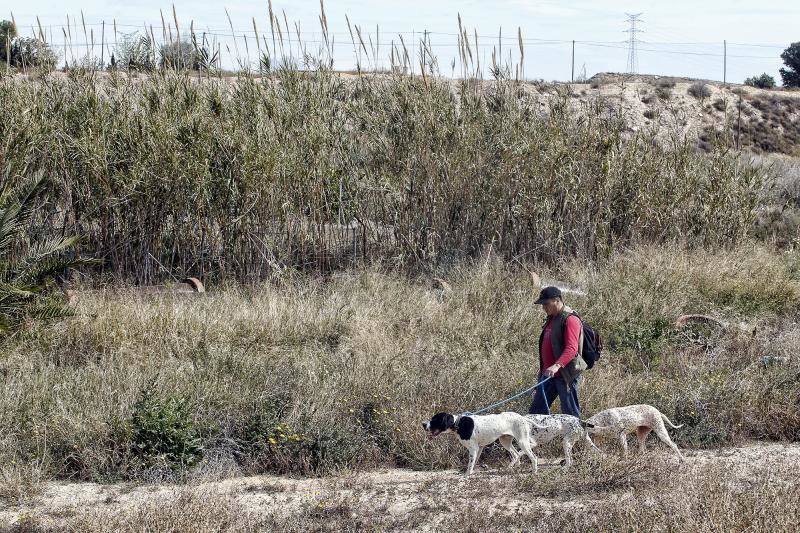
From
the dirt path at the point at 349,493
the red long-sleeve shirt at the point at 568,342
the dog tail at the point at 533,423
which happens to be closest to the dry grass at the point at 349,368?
the dirt path at the point at 349,493

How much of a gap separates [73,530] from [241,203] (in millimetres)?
7215

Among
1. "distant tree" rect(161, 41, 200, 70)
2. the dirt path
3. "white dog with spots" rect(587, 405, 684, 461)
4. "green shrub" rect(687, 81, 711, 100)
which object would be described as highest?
"distant tree" rect(161, 41, 200, 70)

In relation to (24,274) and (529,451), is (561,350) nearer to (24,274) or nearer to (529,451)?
(529,451)

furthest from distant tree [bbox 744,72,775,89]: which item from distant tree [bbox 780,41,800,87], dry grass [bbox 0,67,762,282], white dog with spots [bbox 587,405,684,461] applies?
white dog with spots [bbox 587,405,684,461]

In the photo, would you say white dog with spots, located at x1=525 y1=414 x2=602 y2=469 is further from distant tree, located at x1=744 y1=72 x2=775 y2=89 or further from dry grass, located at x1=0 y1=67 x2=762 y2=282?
distant tree, located at x1=744 y1=72 x2=775 y2=89

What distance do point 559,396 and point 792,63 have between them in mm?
52911

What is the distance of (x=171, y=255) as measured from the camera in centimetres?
1262

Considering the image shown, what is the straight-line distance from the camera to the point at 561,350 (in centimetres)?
730

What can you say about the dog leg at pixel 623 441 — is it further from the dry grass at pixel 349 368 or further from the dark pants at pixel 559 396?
the dry grass at pixel 349 368

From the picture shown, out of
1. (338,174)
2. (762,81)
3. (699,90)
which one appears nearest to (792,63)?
(762,81)

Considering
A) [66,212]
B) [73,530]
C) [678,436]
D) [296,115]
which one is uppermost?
[296,115]

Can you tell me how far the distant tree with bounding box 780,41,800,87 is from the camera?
175 feet

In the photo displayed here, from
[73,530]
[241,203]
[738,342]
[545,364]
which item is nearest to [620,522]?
[545,364]

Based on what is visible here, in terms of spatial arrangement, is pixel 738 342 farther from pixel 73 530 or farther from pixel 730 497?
pixel 73 530
